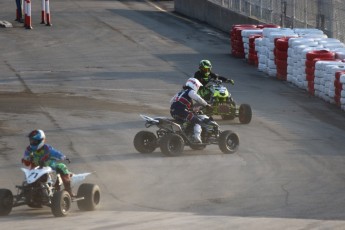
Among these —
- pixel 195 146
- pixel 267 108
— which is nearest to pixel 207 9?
pixel 267 108

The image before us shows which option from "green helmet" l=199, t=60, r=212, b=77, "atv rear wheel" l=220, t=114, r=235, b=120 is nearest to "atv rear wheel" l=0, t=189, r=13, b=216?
"green helmet" l=199, t=60, r=212, b=77

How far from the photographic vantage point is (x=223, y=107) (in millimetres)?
25141

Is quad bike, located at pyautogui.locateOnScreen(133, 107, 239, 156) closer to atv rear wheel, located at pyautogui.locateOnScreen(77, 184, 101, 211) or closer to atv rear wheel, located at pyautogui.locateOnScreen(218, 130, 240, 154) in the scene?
atv rear wheel, located at pyautogui.locateOnScreen(218, 130, 240, 154)

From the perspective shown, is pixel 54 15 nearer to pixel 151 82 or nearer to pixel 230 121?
pixel 151 82

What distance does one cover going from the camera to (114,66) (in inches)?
1356

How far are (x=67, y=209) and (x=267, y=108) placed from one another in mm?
11944

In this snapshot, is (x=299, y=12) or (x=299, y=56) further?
(x=299, y=12)

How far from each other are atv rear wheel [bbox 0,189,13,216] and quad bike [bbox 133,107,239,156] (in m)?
5.44

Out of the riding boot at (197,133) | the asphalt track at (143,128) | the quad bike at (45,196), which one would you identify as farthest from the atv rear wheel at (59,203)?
the riding boot at (197,133)

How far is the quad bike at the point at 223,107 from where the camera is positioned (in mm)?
25156

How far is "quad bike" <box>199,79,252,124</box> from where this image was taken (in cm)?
2516

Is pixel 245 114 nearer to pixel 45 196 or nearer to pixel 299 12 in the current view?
pixel 45 196

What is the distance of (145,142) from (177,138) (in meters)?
0.72

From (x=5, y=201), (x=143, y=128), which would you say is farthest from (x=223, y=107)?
(x=5, y=201)
